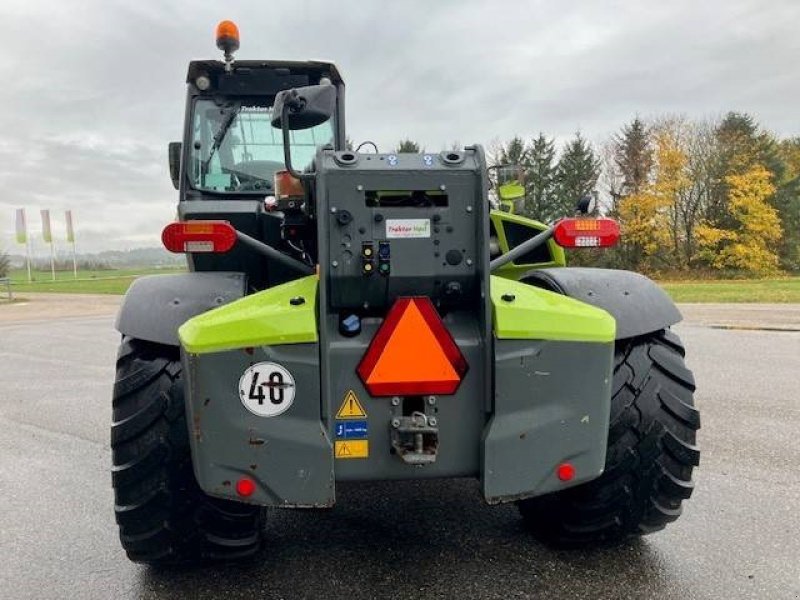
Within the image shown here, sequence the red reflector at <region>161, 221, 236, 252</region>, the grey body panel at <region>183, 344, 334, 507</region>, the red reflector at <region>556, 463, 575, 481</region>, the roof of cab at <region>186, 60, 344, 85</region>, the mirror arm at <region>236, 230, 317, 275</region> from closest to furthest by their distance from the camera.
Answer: the grey body panel at <region>183, 344, 334, 507</region>, the red reflector at <region>556, 463, 575, 481</region>, the red reflector at <region>161, 221, 236, 252</region>, the mirror arm at <region>236, 230, 317, 275</region>, the roof of cab at <region>186, 60, 344, 85</region>

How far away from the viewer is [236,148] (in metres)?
4.20

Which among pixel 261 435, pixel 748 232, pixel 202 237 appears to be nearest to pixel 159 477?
pixel 261 435

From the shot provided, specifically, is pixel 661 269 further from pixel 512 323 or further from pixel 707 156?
pixel 512 323

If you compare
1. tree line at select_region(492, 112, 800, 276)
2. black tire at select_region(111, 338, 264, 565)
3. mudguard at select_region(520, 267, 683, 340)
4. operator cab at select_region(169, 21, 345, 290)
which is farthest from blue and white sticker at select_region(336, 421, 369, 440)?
tree line at select_region(492, 112, 800, 276)

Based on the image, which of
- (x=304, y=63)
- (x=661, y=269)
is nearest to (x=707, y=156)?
(x=661, y=269)

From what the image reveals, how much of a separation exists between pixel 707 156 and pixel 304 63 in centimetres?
3776

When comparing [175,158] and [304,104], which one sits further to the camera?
[175,158]

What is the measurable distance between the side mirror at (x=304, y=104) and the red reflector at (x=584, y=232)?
39.3 inches

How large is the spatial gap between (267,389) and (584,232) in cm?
135

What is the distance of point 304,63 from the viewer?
14.0 ft

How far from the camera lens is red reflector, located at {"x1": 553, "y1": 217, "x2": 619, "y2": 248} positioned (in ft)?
8.38

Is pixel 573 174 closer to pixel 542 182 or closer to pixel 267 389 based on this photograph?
pixel 542 182

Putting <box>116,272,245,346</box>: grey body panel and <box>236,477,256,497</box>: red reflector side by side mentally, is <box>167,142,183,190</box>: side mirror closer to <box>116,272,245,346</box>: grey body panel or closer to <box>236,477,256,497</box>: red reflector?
<box>116,272,245,346</box>: grey body panel

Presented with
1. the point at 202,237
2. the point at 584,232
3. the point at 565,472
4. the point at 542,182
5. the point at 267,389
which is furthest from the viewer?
the point at 542,182
